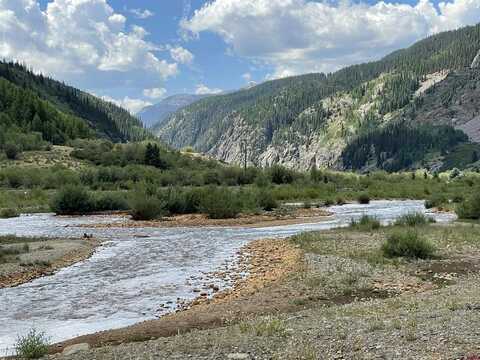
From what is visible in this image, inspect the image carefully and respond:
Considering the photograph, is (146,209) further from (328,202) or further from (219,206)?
(328,202)

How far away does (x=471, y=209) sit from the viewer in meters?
44.8

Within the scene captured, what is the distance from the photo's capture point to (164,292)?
792 inches

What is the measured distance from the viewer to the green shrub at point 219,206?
52.0 m

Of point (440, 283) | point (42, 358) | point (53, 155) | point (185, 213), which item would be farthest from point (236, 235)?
point (53, 155)

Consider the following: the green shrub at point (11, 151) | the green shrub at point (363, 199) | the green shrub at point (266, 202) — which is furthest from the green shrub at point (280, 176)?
the green shrub at point (11, 151)

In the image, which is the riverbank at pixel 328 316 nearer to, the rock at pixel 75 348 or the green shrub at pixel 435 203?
the rock at pixel 75 348

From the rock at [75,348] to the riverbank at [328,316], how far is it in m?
0.40

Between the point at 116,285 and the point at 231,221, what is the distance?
29.2 m

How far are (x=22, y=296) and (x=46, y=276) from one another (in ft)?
12.6

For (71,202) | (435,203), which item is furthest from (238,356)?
(435,203)

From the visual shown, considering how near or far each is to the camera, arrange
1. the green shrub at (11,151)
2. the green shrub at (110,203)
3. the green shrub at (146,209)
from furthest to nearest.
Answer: the green shrub at (11,151) < the green shrub at (110,203) < the green shrub at (146,209)

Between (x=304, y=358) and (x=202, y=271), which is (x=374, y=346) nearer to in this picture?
(x=304, y=358)

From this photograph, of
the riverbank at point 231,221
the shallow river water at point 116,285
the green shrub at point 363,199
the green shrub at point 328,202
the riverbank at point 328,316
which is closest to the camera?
the riverbank at point 328,316

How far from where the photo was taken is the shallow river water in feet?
52.4
